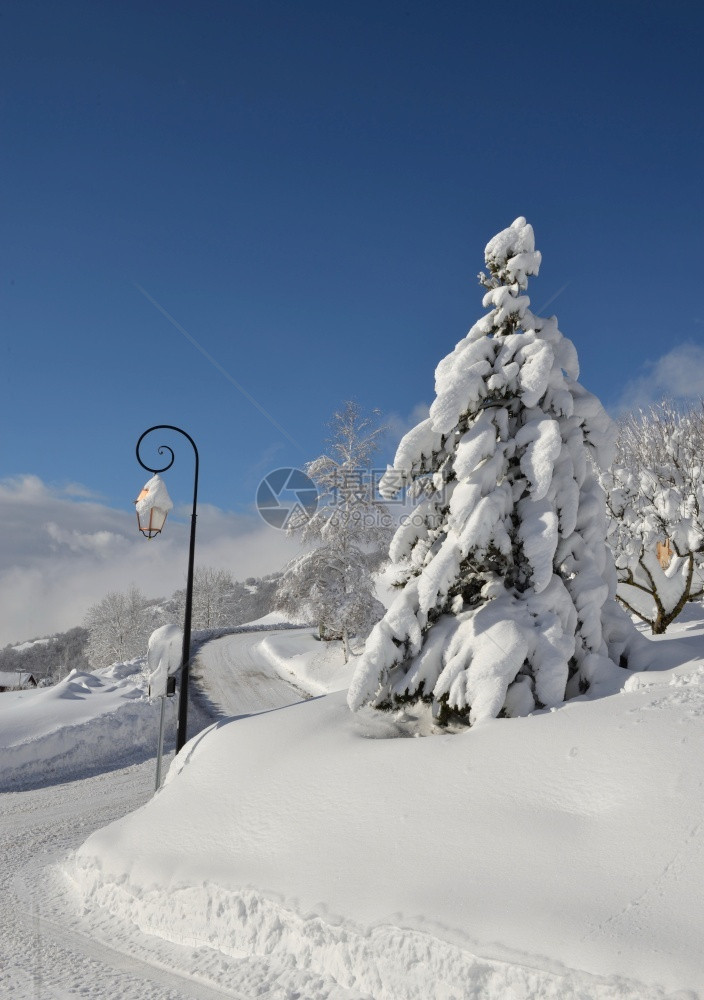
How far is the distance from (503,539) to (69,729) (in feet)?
44.3

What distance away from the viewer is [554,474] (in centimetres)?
796

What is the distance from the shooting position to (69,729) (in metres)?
16.4

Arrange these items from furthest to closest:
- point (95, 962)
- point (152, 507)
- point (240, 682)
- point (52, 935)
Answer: point (240, 682)
point (152, 507)
point (52, 935)
point (95, 962)

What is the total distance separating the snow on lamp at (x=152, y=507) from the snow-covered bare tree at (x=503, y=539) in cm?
442

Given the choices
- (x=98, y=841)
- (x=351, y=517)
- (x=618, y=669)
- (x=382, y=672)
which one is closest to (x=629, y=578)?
(x=351, y=517)

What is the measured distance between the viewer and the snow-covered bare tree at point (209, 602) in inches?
2574

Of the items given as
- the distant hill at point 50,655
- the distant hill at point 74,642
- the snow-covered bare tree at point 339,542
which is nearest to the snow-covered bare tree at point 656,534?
the snow-covered bare tree at point 339,542

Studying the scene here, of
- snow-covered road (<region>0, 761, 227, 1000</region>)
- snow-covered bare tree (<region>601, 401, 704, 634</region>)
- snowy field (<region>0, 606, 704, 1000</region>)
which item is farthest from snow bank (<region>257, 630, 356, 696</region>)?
snowy field (<region>0, 606, 704, 1000</region>)

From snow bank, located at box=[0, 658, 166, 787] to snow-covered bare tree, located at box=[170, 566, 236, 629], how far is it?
144 ft

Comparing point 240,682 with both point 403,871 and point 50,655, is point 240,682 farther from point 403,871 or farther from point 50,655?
point 50,655

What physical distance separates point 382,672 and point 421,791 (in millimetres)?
1704

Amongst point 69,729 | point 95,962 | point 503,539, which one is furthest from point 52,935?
point 69,729

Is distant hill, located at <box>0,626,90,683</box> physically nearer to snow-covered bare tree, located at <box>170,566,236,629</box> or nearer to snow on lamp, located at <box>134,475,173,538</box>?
snow-covered bare tree, located at <box>170,566,236,629</box>

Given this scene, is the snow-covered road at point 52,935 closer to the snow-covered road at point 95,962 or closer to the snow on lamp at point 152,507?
the snow-covered road at point 95,962
